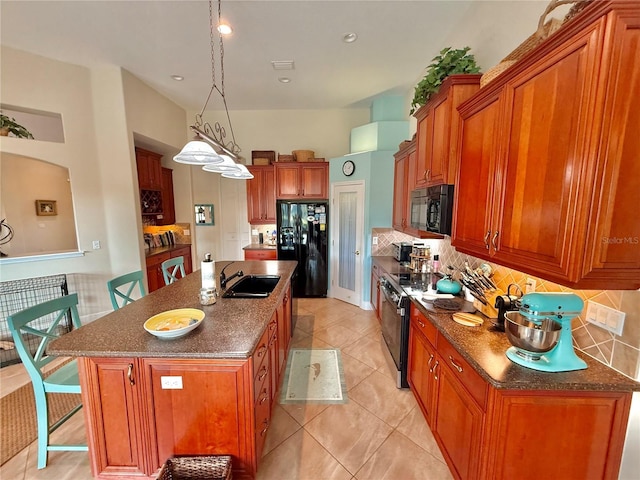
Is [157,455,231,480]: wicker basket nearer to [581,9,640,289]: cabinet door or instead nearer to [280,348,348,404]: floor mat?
[280,348,348,404]: floor mat

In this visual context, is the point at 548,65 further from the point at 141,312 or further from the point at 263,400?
the point at 141,312

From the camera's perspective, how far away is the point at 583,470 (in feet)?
3.76

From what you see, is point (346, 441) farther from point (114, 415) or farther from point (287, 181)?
point (287, 181)

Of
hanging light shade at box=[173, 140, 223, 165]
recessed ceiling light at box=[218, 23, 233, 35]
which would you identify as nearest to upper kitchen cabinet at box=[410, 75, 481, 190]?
hanging light shade at box=[173, 140, 223, 165]

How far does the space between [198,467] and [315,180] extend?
3990mm

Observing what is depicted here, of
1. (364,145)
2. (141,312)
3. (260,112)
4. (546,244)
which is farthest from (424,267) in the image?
(260,112)

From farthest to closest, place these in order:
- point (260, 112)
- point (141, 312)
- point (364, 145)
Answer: point (260, 112), point (364, 145), point (141, 312)

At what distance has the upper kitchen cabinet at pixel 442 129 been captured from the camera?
185 centimetres

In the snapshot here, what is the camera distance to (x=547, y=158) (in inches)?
43.5

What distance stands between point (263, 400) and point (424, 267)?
7.12 ft

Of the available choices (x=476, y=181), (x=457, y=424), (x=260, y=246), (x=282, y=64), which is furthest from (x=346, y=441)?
(x=282, y=64)

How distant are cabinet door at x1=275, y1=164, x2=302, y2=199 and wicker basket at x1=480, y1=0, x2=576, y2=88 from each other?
332 cm

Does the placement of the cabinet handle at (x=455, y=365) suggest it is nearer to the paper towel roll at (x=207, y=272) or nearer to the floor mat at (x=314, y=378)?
the floor mat at (x=314, y=378)

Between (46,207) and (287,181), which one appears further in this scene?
(287,181)
